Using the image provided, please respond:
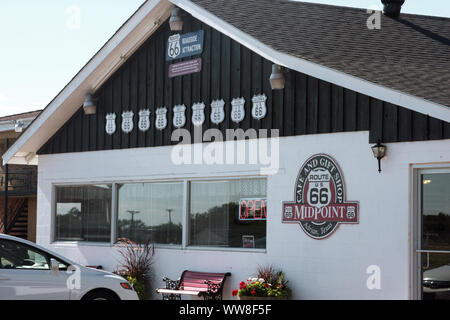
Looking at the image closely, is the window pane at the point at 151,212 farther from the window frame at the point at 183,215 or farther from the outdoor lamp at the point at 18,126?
the outdoor lamp at the point at 18,126

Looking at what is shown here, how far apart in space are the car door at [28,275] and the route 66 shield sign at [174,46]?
589 centimetres

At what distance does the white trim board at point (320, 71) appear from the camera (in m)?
10.5

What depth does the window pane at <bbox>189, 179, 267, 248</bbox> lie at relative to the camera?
13285mm

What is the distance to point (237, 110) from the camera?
13.7 m

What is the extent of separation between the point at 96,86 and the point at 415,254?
8554mm

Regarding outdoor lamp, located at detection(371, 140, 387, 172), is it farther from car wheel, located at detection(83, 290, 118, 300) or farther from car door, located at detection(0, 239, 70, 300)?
car door, located at detection(0, 239, 70, 300)

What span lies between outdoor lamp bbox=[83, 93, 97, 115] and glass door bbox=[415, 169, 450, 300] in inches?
317

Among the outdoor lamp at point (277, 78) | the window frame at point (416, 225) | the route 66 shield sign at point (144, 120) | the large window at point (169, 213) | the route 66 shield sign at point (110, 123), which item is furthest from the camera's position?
the route 66 shield sign at point (110, 123)

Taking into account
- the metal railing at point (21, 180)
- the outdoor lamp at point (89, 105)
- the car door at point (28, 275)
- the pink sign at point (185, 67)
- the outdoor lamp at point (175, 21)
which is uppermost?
the outdoor lamp at point (175, 21)

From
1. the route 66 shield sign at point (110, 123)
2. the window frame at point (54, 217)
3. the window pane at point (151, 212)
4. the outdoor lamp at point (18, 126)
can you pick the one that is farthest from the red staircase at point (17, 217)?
the window pane at point (151, 212)

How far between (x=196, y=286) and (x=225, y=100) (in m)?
3.56

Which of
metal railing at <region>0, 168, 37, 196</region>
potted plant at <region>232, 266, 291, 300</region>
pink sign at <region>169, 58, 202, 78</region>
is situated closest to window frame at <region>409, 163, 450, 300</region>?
potted plant at <region>232, 266, 291, 300</region>

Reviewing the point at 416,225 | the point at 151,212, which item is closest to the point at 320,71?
the point at 416,225
